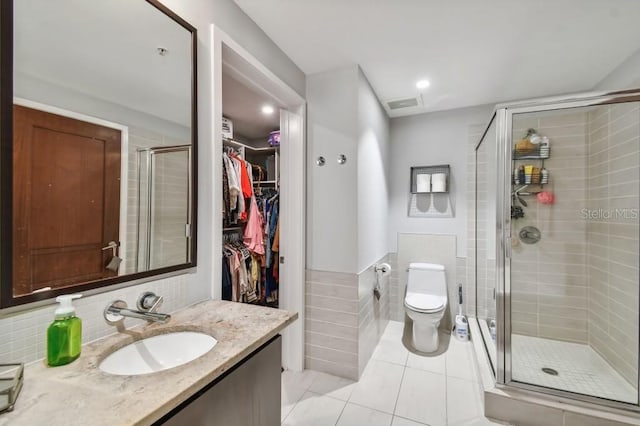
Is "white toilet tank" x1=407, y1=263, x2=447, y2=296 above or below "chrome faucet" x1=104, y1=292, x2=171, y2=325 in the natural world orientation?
below

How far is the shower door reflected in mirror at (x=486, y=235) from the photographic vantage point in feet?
6.57

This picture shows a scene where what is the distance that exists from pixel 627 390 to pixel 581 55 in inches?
87.5

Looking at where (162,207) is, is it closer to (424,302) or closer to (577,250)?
(424,302)

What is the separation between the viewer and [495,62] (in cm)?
203

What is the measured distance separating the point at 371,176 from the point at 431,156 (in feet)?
3.36

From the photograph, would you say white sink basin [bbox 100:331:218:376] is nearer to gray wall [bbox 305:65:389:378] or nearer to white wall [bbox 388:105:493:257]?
gray wall [bbox 305:65:389:378]

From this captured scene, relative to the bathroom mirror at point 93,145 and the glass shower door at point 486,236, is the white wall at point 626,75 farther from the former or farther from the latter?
the bathroom mirror at point 93,145

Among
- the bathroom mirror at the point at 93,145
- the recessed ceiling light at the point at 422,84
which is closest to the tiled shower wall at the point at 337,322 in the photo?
the bathroom mirror at the point at 93,145

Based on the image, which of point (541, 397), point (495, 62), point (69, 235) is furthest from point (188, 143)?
point (541, 397)

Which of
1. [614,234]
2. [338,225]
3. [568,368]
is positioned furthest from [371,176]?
[568,368]

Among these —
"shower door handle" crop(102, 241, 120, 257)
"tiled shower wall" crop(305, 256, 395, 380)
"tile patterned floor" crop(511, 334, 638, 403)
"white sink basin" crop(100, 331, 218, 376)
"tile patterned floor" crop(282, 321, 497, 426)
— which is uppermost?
"shower door handle" crop(102, 241, 120, 257)

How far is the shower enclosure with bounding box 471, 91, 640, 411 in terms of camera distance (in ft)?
5.75

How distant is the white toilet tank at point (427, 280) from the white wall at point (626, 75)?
199 cm

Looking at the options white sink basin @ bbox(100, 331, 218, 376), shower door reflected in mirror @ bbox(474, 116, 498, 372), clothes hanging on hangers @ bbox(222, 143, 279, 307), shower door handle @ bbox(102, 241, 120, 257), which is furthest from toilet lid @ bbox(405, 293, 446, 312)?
shower door handle @ bbox(102, 241, 120, 257)
